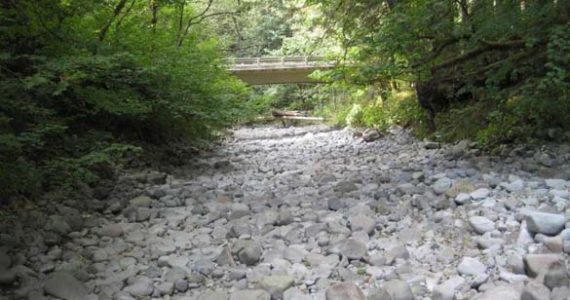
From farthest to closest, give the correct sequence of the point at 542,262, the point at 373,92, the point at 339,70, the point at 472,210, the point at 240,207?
the point at 373,92 → the point at 339,70 → the point at 240,207 → the point at 472,210 → the point at 542,262

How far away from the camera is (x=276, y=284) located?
3.31 metres

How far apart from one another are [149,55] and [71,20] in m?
1.40

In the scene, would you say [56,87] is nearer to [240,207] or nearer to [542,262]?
[240,207]

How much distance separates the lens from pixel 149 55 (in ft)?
22.2

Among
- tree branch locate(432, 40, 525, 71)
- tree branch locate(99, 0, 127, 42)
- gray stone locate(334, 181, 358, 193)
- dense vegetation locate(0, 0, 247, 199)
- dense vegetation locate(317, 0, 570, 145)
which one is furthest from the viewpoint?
tree branch locate(99, 0, 127, 42)

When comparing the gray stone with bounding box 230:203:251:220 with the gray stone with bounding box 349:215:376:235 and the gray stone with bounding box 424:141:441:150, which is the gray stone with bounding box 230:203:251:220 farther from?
the gray stone with bounding box 424:141:441:150

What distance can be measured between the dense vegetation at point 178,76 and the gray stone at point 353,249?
2274mm

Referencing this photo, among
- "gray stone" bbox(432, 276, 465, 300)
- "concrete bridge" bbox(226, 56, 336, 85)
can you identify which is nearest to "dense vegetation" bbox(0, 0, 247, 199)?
"gray stone" bbox(432, 276, 465, 300)

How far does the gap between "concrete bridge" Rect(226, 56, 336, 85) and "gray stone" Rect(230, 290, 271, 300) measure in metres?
16.7

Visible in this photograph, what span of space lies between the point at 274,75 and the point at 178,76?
14.1 m

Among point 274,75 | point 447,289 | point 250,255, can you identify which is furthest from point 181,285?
point 274,75

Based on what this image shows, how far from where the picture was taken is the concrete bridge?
20.0 metres

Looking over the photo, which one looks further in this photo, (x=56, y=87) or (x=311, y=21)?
(x=311, y=21)

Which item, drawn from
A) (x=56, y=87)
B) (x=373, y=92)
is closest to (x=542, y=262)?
(x=56, y=87)
